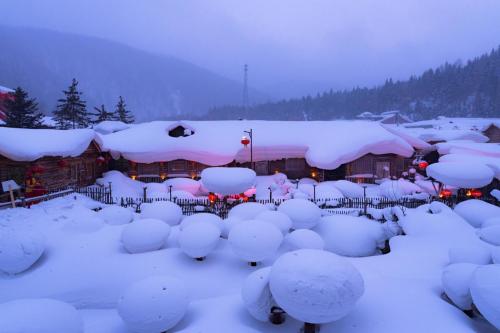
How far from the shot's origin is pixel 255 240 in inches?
354

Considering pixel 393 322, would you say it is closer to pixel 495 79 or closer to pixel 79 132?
pixel 79 132

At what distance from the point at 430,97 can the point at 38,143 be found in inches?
4010

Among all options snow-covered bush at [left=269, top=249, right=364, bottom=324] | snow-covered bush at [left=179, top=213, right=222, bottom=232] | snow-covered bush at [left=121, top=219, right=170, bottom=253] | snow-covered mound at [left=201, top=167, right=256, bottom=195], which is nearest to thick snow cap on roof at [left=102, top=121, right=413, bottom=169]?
snow-covered mound at [left=201, top=167, right=256, bottom=195]

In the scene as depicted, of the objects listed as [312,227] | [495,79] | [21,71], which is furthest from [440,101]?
[21,71]

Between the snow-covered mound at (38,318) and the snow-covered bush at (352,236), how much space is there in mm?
9132

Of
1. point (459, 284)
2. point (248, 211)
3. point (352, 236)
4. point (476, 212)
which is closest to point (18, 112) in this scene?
point (248, 211)

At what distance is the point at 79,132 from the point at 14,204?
26.6 feet

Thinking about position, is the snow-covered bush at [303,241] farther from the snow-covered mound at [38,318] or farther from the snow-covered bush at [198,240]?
the snow-covered mound at [38,318]

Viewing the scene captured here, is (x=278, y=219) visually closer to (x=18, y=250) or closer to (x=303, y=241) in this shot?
(x=303, y=241)

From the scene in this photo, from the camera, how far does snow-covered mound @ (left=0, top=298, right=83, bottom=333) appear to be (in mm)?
4672

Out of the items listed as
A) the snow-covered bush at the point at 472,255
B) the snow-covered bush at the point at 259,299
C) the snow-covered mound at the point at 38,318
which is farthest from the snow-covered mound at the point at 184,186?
the snow-covered bush at the point at 472,255

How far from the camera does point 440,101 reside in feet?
278

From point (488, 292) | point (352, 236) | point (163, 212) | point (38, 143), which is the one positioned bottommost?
point (352, 236)

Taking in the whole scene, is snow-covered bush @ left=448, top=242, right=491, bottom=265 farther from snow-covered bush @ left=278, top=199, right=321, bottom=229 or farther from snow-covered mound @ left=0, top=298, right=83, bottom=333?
snow-covered mound @ left=0, top=298, right=83, bottom=333
